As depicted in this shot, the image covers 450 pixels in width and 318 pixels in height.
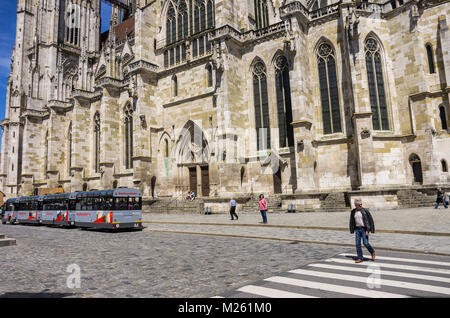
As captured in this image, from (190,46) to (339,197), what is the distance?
19714 millimetres

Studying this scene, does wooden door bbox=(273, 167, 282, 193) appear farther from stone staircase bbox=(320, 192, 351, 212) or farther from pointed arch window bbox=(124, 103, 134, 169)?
pointed arch window bbox=(124, 103, 134, 169)

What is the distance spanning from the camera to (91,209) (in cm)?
1755

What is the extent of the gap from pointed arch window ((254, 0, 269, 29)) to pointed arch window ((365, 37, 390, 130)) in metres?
11.2

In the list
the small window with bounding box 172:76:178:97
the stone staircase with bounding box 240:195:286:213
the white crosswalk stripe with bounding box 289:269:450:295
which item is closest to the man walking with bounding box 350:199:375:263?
the white crosswalk stripe with bounding box 289:269:450:295

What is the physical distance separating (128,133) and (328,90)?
21892 mm

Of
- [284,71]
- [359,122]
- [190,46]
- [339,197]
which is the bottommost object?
[339,197]

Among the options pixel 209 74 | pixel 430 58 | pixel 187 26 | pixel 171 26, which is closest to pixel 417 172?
pixel 430 58

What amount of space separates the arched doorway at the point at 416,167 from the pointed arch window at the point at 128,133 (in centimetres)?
2618

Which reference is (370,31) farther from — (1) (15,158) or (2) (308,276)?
(1) (15,158)

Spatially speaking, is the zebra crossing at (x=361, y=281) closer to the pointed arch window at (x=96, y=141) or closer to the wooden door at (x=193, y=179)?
the wooden door at (x=193, y=179)

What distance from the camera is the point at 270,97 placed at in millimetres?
25391

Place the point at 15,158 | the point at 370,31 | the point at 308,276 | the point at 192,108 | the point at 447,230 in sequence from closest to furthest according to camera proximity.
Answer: the point at 308,276, the point at 447,230, the point at 370,31, the point at 192,108, the point at 15,158

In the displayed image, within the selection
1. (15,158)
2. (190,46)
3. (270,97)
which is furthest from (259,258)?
(15,158)

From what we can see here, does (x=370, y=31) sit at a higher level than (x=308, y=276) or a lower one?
higher
